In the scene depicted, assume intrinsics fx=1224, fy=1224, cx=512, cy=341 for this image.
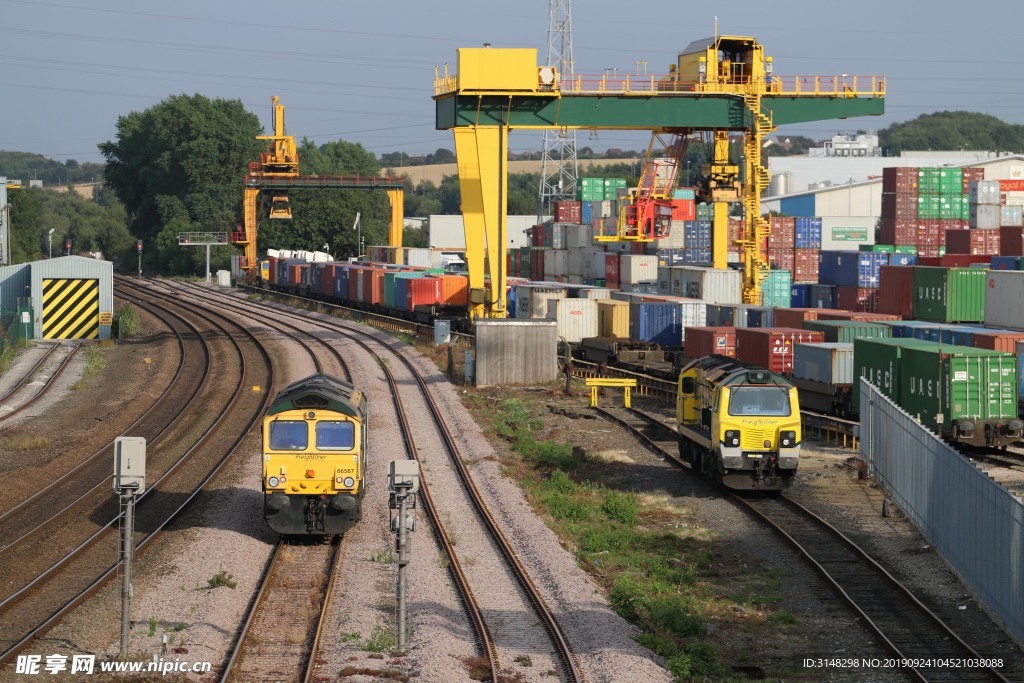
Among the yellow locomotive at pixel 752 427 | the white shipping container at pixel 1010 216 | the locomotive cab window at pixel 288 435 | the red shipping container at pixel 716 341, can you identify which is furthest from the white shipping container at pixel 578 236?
the locomotive cab window at pixel 288 435

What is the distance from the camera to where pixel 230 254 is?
127688 millimetres

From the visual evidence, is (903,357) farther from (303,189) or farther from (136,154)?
(136,154)

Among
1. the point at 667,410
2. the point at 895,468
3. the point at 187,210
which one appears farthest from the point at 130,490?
the point at 187,210

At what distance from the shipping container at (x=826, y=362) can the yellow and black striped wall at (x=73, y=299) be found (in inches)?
1434

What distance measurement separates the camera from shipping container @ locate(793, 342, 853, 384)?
34.7 m

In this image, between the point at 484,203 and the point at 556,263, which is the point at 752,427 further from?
the point at 556,263

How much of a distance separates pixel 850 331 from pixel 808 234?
31.3 metres

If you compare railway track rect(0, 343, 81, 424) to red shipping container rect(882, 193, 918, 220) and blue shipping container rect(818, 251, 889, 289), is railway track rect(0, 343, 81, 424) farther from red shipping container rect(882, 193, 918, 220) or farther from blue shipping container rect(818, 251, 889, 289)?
red shipping container rect(882, 193, 918, 220)

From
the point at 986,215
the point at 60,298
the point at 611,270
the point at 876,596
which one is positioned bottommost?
the point at 876,596

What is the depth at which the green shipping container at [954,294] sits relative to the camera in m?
44.1

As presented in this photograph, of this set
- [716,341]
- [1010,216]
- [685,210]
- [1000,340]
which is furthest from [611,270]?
[1000,340]

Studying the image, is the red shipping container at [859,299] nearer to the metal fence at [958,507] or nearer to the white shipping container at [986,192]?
the white shipping container at [986,192]

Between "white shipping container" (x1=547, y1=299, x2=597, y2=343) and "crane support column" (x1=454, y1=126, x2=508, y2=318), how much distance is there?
2511 millimetres

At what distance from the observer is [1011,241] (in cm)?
Result: 6159
